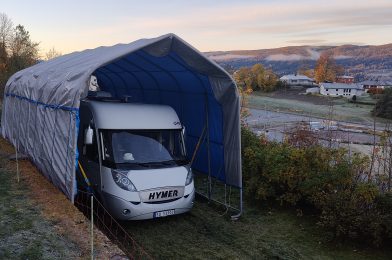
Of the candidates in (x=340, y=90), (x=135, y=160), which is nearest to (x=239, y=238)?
(x=135, y=160)

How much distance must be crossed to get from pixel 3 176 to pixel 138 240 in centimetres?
539

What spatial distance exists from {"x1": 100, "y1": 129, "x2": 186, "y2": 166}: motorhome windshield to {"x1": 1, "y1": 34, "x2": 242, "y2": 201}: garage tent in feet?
3.13

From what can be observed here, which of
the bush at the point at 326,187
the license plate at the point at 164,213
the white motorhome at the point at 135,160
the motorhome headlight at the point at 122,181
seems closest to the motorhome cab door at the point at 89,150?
the white motorhome at the point at 135,160

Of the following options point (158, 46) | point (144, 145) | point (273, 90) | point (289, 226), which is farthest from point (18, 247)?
point (273, 90)

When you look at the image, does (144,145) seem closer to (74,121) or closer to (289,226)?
(74,121)

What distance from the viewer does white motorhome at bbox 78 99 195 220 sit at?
863cm

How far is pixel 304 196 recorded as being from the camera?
10.4 meters

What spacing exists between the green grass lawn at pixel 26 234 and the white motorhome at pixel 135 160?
148 cm

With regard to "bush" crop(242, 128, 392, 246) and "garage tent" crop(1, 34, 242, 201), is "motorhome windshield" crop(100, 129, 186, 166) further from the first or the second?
"bush" crop(242, 128, 392, 246)

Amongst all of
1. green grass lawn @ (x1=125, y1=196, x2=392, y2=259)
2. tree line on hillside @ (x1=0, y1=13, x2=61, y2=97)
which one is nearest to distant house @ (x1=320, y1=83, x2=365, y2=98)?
tree line on hillside @ (x1=0, y1=13, x2=61, y2=97)

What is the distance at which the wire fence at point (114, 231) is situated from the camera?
25.2ft

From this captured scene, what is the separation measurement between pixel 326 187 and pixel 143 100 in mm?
8210

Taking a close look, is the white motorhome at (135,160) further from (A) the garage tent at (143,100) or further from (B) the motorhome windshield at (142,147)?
(A) the garage tent at (143,100)

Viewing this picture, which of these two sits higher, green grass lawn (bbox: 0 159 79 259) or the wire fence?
green grass lawn (bbox: 0 159 79 259)
